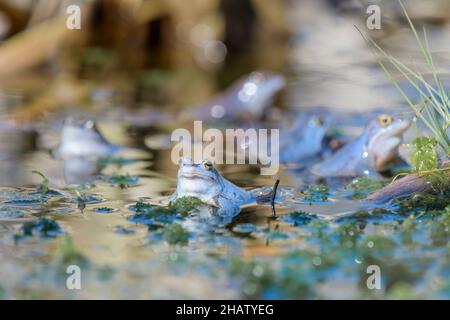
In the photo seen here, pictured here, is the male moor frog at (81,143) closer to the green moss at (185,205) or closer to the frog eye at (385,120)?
the green moss at (185,205)

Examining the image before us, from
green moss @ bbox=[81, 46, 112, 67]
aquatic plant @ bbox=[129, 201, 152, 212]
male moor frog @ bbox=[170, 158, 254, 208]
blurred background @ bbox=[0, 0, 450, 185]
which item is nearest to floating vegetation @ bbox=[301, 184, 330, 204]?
male moor frog @ bbox=[170, 158, 254, 208]

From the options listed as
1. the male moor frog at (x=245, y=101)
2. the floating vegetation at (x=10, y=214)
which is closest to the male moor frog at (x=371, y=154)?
the floating vegetation at (x=10, y=214)

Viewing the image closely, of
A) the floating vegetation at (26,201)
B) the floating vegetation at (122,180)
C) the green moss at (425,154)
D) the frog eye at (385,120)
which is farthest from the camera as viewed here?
the frog eye at (385,120)

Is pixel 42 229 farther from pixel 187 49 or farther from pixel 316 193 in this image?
pixel 187 49

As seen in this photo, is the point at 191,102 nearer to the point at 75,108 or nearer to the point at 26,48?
the point at 75,108
